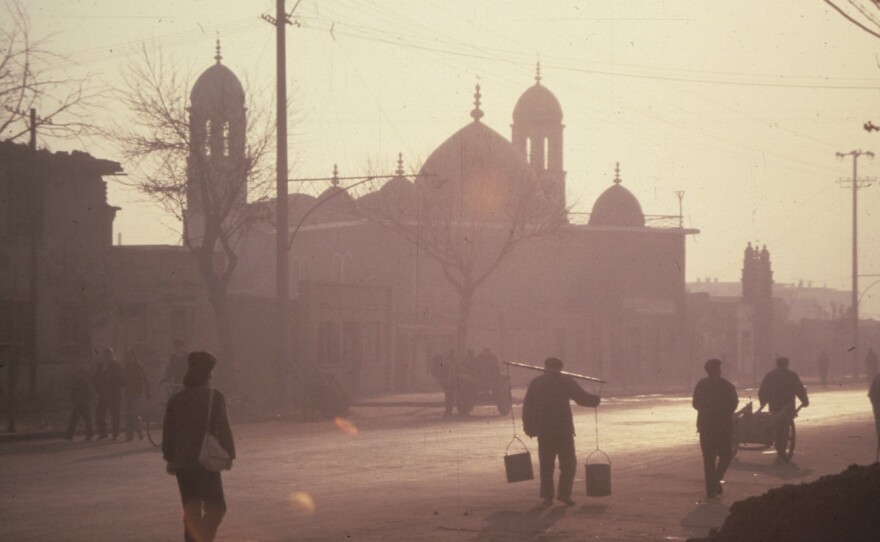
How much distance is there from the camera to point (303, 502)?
17.0m

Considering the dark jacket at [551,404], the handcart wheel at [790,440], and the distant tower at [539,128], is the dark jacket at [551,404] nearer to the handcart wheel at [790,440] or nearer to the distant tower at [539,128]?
the handcart wheel at [790,440]

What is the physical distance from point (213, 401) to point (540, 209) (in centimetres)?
4856

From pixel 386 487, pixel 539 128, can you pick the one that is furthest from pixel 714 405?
pixel 539 128

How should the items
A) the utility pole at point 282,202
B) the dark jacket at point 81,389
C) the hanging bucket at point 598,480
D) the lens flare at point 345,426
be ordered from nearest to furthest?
the hanging bucket at point 598,480
the dark jacket at point 81,389
the lens flare at point 345,426
the utility pole at point 282,202

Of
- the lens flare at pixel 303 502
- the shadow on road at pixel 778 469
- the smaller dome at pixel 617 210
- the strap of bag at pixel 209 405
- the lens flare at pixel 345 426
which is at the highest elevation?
the smaller dome at pixel 617 210

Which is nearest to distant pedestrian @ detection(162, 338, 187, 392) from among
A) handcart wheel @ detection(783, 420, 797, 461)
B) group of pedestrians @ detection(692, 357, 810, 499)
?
handcart wheel @ detection(783, 420, 797, 461)

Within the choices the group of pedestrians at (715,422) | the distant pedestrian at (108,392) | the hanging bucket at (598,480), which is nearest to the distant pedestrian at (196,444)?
the hanging bucket at (598,480)

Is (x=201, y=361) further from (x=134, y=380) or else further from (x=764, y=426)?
(x=134, y=380)

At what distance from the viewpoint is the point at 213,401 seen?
11656mm

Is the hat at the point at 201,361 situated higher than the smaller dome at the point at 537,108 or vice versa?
the smaller dome at the point at 537,108

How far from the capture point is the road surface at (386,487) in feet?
47.9

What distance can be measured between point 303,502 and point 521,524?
2.99 m

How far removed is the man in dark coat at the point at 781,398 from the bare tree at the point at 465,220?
28019 millimetres

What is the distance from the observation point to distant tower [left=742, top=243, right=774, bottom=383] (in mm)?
96875
